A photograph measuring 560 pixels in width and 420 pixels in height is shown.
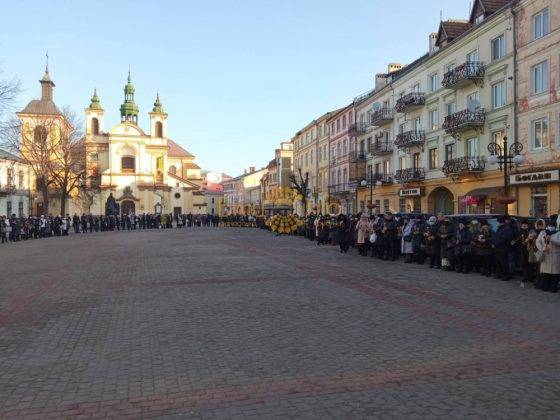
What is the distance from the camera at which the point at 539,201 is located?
81.5ft

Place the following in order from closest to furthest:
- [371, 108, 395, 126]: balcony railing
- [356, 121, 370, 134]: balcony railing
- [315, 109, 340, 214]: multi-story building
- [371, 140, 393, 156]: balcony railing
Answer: [371, 108, 395, 126]: balcony railing, [371, 140, 393, 156]: balcony railing, [356, 121, 370, 134]: balcony railing, [315, 109, 340, 214]: multi-story building

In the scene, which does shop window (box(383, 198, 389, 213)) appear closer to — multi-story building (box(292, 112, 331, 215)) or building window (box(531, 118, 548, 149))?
multi-story building (box(292, 112, 331, 215))

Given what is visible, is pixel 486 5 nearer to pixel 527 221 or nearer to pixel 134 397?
pixel 527 221

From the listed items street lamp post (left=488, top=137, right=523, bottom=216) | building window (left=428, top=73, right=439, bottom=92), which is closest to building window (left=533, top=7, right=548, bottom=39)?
street lamp post (left=488, top=137, right=523, bottom=216)

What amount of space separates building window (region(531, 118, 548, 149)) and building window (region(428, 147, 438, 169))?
9909mm

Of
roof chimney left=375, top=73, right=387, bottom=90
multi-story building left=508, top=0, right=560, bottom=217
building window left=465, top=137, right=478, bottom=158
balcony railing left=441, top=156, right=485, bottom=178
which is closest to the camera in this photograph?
multi-story building left=508, top=0, right=560, bottom=217

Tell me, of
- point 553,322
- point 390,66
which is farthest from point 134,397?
point 390,66

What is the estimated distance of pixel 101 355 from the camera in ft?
21.2

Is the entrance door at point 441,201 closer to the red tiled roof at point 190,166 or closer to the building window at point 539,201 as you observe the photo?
the building window at point 539,201

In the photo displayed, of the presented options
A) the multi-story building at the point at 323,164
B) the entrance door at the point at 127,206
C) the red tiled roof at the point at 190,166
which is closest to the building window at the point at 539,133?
the multi-story building at the point at 323,164

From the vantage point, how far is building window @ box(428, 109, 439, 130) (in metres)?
34.9

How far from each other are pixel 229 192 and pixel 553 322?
133468 mm

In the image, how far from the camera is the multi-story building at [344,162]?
49656 millimetres

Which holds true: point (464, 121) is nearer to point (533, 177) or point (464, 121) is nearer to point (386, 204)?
point (533, 177)
